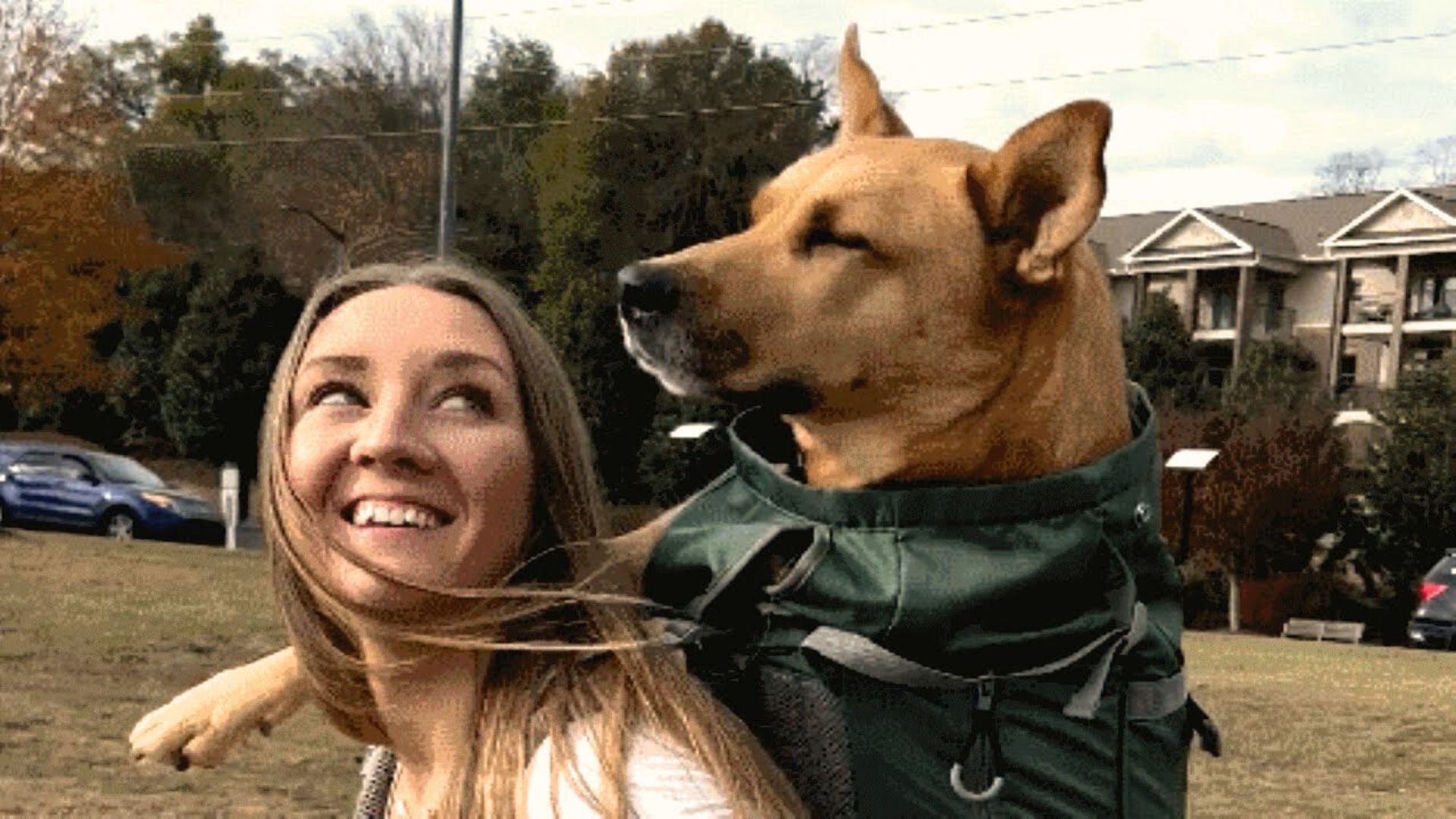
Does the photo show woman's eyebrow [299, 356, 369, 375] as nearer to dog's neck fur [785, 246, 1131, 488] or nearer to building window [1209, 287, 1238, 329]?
dog's neck fur [785, 246, 1131, 488]

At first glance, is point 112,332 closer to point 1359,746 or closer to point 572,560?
point 1359,746

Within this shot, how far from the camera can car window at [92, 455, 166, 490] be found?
23781 mm

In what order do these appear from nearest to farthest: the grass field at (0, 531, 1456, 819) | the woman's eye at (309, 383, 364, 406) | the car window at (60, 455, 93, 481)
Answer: the woman's eye at (309, 383, 364, 406) → the grass field at (0, 531, 1456, 819) → the car window at (60, 455, 93, 481)

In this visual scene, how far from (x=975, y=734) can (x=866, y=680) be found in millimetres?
138

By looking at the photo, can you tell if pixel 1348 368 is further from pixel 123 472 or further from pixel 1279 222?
pixel 123 472

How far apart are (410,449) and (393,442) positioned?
0.07ft

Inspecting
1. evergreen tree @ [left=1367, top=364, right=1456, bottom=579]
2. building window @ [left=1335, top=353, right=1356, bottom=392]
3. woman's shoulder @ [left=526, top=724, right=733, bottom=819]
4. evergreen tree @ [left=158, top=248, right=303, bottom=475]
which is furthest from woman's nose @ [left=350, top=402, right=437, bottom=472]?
building window @ [left=1335, top=353, right=1356, bottom=392]

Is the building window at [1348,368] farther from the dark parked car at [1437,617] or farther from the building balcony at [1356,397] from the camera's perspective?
the dark parked car at [1437,617]

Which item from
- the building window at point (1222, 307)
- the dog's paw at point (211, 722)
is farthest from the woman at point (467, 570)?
the building window at point (1222, 307)

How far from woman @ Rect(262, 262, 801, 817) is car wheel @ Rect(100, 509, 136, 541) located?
22.6m

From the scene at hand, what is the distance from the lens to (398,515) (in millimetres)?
1873

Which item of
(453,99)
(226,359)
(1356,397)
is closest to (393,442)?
(453,99)

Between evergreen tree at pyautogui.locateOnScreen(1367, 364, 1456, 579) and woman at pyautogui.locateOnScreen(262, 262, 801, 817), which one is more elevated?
woman at pyautogui.locateOnScreen(262, 262, 801, 817)

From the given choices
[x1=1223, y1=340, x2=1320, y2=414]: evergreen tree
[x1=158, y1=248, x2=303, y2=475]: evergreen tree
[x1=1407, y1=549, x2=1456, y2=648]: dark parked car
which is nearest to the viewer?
[x1=1407, y1=549, x2=1456, y2=648]: dark parked car
